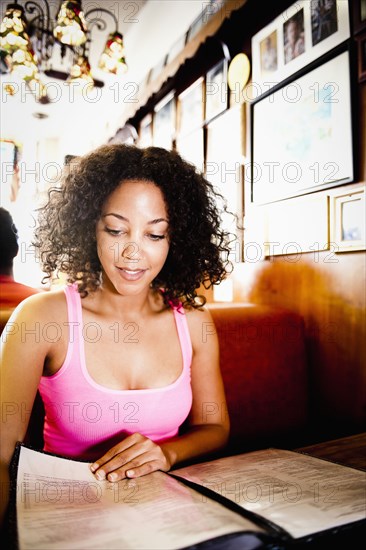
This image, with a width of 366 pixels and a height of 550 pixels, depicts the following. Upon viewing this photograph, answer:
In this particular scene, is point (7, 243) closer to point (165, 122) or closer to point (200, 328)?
point (200, 328)

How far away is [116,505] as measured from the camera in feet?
1.98

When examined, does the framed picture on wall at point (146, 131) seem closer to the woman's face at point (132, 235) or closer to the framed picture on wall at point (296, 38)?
the framed picture on wall at point (296, 38)

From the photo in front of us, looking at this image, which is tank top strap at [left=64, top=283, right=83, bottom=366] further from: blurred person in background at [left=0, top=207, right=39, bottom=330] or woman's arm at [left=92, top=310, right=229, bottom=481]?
blurred person in background at [left=0, top=207, right=39, bottom=330]

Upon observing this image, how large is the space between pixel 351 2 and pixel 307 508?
1818mm

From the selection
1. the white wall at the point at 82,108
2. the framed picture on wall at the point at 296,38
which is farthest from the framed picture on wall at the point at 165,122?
the framed picture on wall at the point at 296,38

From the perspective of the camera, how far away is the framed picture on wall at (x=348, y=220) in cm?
160

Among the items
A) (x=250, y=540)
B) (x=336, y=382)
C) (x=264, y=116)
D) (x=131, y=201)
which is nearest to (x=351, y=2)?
(x=264, y=116)

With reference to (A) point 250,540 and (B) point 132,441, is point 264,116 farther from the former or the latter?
(A) point 250,540

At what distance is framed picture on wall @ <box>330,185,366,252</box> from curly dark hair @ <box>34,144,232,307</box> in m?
0.49

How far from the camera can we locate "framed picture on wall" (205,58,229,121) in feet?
8.51

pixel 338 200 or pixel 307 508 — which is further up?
pixel 338 200

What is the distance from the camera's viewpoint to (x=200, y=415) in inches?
51.3

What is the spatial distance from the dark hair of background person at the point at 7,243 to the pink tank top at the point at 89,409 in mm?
Answer: 942

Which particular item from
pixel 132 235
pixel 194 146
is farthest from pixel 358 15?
pixel 194 146
